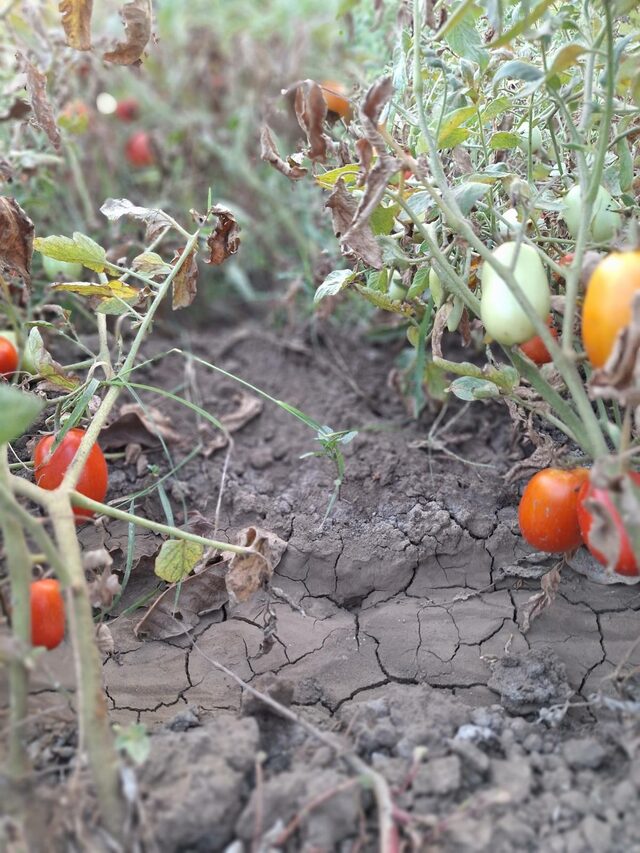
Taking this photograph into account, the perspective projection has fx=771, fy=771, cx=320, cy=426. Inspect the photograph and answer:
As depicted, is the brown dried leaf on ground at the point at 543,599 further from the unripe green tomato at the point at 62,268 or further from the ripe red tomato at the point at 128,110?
the ripe red tomato at the point at 128,110

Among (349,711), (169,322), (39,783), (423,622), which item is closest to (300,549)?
(423,622)

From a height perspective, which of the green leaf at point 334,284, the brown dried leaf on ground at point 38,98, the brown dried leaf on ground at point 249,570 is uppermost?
the brown dried leaf on ground at point 38,98

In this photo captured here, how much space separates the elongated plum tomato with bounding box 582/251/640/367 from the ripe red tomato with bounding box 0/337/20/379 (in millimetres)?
1152

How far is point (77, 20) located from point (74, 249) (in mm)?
579

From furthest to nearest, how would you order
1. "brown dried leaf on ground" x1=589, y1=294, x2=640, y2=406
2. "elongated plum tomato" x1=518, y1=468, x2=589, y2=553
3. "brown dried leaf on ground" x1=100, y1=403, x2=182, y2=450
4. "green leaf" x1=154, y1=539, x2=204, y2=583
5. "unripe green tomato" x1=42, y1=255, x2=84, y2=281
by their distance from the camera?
"unripe green tomato" x1=42, y1=255, x2=84, y2=281
"brown dried leaf on ground" x1=100, y1=403, x2=182, y2=450
"green leaf" x1=154, y1=539, x2=204, y2=583
"elongated plum tomato" x1=518, y1=468, x2=589, y2=553
"brown dried leaf on ground" x1=589, y1=294, x2=640, y2=406

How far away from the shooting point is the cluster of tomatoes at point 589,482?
1.07m

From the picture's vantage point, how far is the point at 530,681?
4.45ft

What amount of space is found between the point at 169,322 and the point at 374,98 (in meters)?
1.63

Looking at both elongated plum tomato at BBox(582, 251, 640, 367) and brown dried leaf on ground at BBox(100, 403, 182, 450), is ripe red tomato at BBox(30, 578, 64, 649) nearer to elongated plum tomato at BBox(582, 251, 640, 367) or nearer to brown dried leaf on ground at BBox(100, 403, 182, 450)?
brown dried leaf on ground at BBox(100, 403, 182, 450)

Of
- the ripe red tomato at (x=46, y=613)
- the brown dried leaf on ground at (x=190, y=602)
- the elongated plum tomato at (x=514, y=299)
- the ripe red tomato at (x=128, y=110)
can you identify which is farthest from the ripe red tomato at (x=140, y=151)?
the ripe red tomato at (x=46, y=613)

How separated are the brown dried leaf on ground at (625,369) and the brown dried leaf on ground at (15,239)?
4.07 ft

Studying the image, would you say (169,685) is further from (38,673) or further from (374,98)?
(374,98)

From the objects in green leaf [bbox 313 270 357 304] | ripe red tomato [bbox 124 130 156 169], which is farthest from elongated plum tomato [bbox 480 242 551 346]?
ripe red tomato [bbox 124 130 156 169]

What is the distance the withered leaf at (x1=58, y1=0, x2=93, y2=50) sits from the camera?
170cm
